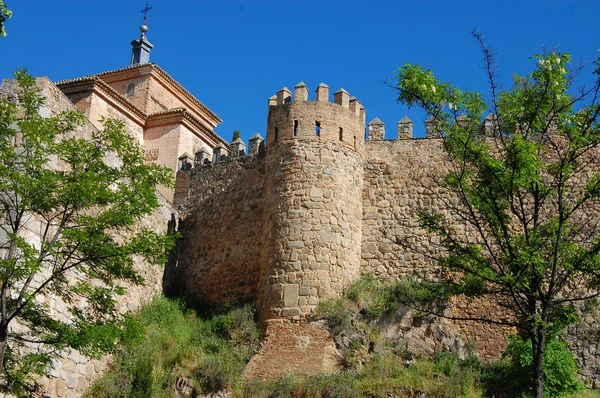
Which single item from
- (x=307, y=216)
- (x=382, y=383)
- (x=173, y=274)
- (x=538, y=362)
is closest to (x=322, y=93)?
(x=307, y=216)

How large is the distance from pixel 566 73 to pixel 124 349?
36.9 feet

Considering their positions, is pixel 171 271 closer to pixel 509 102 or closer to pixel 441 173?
pixel 441 173

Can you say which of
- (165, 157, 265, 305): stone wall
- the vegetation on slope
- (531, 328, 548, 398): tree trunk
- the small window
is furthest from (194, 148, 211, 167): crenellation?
(531, 328, 548, 398): tree trunk

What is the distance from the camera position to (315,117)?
22172mm

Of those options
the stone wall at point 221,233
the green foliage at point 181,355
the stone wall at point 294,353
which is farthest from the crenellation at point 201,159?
the stone wall at point 294,353

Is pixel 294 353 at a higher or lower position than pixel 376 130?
lower

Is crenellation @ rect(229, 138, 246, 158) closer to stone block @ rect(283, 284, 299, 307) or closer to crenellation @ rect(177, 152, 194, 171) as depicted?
crenellation @ rect(177, 152, 194, 171)

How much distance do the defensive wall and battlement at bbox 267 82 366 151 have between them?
25mm

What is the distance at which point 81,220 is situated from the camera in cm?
1340

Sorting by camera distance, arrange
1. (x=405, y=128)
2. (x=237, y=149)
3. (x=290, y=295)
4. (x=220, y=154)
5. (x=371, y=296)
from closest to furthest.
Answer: (x=290, y=295)
(x=371, y=296)
(x=405, y=128)
(x=237, y=149)
(x=220, y=154)

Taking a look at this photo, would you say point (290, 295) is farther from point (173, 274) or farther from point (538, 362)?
point (538, 362)

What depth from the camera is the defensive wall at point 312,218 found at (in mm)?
20453

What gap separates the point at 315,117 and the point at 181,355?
662 cm

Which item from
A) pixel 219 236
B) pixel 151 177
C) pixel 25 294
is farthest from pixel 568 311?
pixel 219 236
